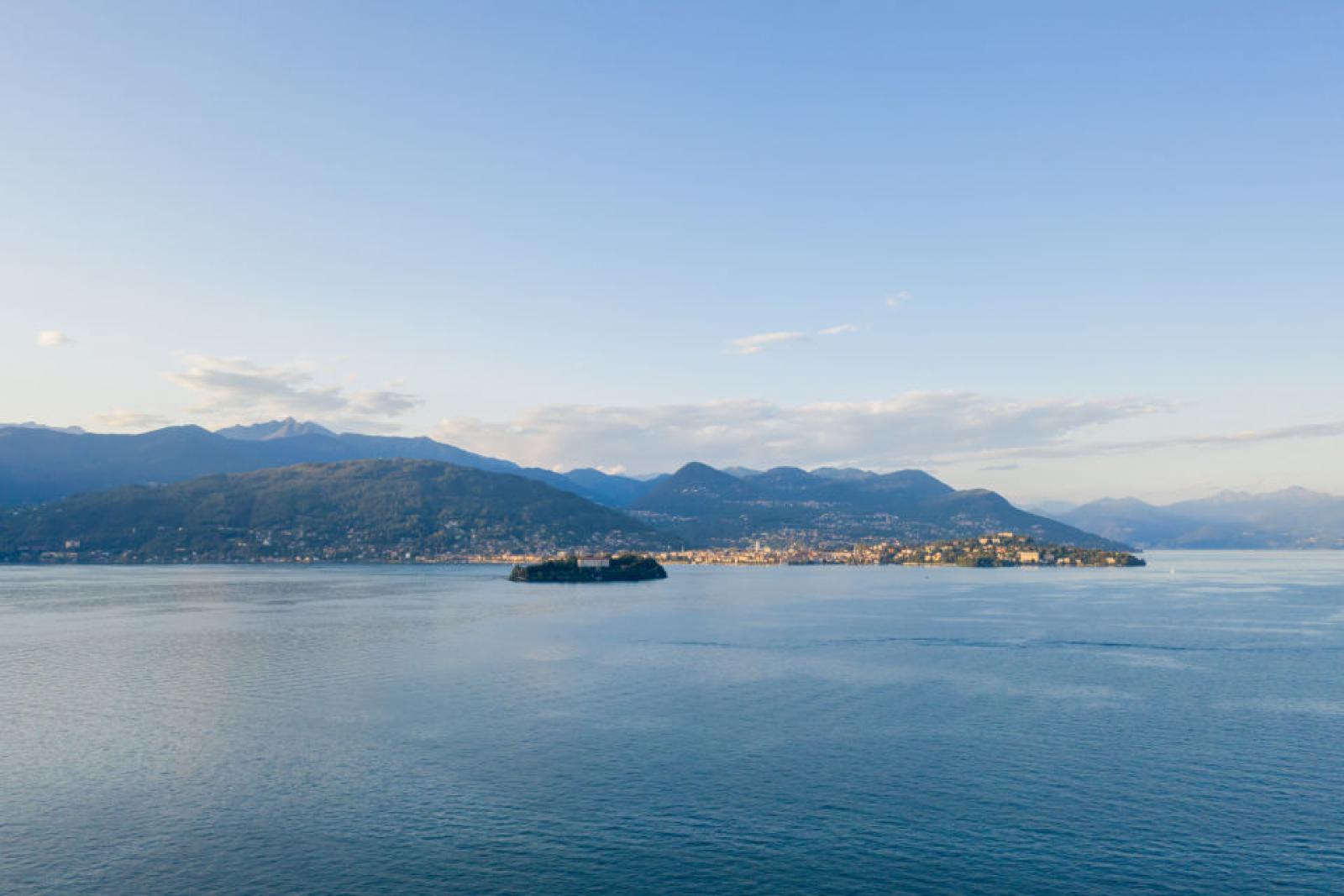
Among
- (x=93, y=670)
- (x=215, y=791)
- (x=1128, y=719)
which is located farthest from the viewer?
(x=93, y=670)

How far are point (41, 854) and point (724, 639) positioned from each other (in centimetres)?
10604

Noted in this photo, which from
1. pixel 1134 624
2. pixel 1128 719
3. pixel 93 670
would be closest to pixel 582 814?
pixel 1128 719

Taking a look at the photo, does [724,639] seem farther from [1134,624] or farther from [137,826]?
[137,826]

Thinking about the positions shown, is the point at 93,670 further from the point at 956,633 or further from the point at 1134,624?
the point at 1134,624

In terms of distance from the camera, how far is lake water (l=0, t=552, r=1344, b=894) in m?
45.7

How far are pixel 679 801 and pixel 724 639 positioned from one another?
289ft

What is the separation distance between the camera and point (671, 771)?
62625 mm

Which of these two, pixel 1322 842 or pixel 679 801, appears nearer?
pixel 1322 842

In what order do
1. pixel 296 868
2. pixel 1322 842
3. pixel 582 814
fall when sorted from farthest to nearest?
pixel 582 814, pixel 1322 842, pixel 296 868

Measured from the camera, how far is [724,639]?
143 metres

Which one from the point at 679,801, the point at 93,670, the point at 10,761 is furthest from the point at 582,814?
the point at 93,670

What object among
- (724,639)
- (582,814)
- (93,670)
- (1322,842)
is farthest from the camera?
(724,639)

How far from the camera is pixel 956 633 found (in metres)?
152

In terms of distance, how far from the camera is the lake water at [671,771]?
1797 inches
